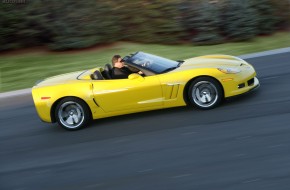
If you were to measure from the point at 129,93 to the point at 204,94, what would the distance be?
134 centimetres

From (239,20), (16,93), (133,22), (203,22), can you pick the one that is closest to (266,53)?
(239,20)

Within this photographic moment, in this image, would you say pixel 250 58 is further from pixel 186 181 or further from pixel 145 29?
pixel 186 181

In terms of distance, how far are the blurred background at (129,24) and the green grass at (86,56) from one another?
114 mm

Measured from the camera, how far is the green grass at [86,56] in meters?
15.3

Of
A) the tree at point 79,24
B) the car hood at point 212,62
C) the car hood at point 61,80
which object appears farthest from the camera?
the tree at point 79,24

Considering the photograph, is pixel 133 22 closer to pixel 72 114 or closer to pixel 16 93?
pixel 16 93

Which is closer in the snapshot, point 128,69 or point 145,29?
point 128,69

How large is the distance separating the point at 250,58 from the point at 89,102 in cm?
654

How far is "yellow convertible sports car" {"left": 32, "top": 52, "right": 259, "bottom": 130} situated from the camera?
8.87m

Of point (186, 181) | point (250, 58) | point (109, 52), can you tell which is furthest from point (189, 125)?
point (109, 52)

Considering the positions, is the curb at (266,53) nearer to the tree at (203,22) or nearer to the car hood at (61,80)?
the tree at (203,22)

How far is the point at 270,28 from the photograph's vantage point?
58.4 feet

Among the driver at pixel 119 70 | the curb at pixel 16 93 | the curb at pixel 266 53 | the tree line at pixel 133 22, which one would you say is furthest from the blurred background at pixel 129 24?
the driver at pixel 119 70

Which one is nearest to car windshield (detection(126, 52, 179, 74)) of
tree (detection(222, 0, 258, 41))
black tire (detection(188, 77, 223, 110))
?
black tire (detection(188, 77, 223, 110))
